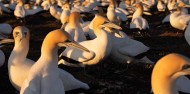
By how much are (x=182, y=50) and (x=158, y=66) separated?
6.92 metres

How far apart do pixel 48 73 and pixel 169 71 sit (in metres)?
1.67

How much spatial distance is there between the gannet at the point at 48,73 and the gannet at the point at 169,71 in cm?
146

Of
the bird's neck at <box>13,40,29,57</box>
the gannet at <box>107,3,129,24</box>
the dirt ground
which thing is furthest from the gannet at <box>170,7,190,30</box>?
the bird's neck at <box>13,40,29,57</box>

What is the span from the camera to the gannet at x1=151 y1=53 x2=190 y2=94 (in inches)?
132

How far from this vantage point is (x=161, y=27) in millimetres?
14422

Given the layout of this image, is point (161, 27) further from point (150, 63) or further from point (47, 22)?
point (150, 63)

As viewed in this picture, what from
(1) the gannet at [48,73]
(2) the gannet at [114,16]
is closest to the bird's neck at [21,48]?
(1) the gannet at [48,73]

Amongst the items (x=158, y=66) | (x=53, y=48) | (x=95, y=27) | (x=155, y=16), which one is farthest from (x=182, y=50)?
(x=155, y=16)

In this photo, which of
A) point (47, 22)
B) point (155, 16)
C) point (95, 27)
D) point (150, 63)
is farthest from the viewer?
point (155, 16)

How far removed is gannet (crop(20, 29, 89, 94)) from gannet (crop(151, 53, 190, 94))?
1.46 metres

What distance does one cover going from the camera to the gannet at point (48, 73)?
443 centimetres

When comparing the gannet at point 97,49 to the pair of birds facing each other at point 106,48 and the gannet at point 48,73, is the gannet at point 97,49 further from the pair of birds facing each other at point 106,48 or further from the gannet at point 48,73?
the gannet at point 48,73

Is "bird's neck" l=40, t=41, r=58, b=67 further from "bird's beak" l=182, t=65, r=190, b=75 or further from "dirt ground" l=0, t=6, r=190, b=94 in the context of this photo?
"bird's beak" l=182, t=65, r=190, b=75

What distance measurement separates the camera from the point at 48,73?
14.9ft
